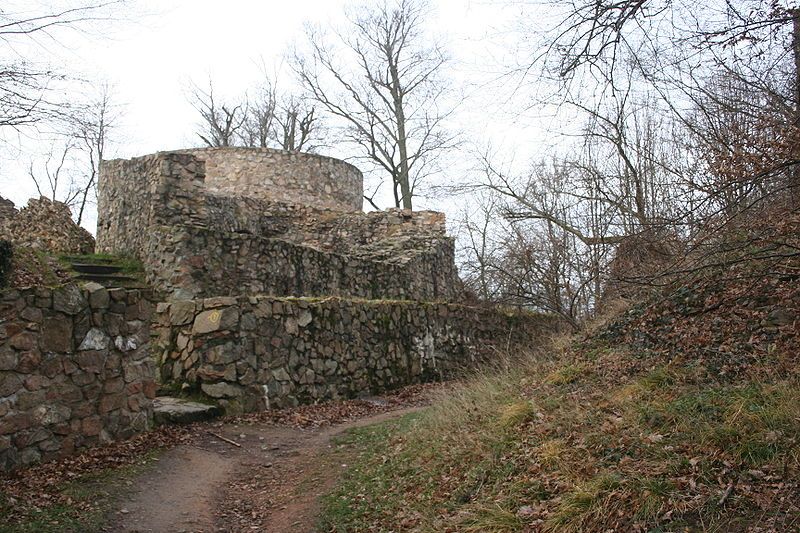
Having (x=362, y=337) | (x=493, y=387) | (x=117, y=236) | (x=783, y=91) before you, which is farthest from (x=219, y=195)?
(x=783, y=91)

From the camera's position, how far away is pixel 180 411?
837 cm

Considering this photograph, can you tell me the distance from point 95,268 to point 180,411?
5.12 meters

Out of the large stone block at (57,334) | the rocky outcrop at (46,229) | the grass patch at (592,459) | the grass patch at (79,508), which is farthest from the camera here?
the rocky outcrop at (46,229)

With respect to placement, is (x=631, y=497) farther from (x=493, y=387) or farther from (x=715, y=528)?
(x=493, y=387)

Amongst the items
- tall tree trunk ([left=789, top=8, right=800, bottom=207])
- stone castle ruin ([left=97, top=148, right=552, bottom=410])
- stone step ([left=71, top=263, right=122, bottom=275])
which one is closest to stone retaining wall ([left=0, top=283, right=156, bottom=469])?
stone castle ruin ([left=97, top=148, right=552, bottom=410])

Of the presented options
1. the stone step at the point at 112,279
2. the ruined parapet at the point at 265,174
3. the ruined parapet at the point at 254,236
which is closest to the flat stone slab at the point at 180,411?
the ruined parapet at the point at 254,236

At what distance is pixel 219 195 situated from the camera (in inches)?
585

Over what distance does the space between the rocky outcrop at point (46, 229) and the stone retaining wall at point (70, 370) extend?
6857 mm

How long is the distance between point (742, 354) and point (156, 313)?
7.81 metres

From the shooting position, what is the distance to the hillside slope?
4.18 meters

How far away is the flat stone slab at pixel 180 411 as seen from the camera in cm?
810

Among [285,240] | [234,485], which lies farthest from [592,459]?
[285,240]

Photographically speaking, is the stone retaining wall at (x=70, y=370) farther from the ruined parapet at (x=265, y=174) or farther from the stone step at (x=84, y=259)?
the ruined parapet at (x=265, y=174)

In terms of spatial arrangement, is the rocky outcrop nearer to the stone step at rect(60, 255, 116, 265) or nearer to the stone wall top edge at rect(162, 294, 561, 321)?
the stone step at rect(60, 255, 116, 265)
